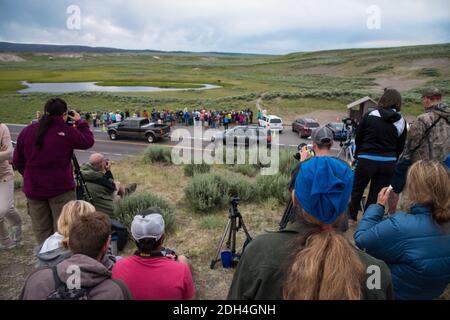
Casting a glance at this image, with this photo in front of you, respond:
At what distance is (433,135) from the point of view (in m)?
4.72

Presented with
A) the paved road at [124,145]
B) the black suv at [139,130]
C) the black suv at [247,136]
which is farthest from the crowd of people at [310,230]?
the black suv at [139,130]

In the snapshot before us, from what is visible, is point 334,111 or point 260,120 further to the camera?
point 334,111

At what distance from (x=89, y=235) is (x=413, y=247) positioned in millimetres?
2398

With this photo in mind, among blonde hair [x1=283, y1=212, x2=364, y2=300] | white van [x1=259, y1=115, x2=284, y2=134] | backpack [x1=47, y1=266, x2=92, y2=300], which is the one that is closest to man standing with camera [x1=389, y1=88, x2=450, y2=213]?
blonde hair [x1=283, y1=212, x2=364, y2=300]

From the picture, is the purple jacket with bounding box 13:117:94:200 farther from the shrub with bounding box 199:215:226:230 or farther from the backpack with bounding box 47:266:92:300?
the backpack with bounding box 47:266:92:300

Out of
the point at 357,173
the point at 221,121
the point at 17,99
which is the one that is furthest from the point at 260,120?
the point at 17,99

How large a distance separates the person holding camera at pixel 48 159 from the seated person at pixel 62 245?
3.86 feet

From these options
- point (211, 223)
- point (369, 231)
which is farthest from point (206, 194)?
point (369, 231)

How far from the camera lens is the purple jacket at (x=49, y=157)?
4.32m

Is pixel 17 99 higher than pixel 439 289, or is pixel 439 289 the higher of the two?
pixel 17 99

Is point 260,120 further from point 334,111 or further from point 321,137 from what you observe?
point 321,137

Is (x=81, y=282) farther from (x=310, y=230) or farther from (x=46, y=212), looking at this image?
(x=46, y=212)

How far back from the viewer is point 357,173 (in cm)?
497

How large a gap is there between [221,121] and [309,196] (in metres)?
30.2
